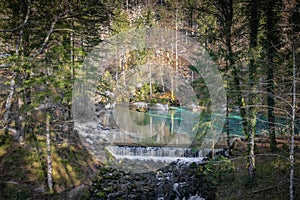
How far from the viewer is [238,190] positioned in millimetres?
10812

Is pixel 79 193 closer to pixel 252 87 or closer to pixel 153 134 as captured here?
pixel 252 87

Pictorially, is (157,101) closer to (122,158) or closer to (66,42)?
(122,158)

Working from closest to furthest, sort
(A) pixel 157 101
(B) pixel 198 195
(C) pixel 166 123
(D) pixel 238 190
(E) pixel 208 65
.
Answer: (D) pixel 238 190, (B) pixel 198 195, (E) pixel 208 65, (C) pixel 166 123, (A) pixel 157 101

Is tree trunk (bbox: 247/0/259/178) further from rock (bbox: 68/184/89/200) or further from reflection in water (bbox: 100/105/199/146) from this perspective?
rock (bbox: 68/184/89/200)

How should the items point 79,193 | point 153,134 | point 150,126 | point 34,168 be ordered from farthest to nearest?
1. point 150,126
2. point 153,134
3. point 34,168
4. point 79,193

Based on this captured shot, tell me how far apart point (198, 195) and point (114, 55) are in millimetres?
24737

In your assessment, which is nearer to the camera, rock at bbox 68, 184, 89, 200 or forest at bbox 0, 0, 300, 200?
forest at bbox 0, 0, 300, 200

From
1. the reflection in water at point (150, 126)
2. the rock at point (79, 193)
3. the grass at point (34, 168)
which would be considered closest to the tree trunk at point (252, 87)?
the reflection in water at point (150, 126)

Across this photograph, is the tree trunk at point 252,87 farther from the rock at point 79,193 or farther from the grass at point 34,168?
the grass at point 34,168

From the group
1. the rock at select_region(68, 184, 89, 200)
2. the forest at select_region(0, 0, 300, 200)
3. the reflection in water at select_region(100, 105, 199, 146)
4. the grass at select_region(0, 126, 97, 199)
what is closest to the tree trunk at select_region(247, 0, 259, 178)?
the forest at select_region(0, 0, 300, 200)

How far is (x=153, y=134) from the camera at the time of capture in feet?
76.8

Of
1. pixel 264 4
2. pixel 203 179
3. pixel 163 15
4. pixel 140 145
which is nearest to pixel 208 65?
pixel 264 4

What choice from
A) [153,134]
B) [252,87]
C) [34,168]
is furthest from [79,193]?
[153,134]

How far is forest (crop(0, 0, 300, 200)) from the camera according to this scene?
373 inches
